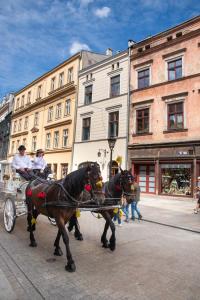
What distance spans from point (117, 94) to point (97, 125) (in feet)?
11.5

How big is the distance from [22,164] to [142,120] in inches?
573

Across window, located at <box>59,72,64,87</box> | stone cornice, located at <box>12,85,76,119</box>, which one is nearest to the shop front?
stone cornice, located at <box>12,85,76,119</box>

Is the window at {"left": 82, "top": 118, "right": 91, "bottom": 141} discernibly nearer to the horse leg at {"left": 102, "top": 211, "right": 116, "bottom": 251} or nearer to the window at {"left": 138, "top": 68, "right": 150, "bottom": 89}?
the window at {"left": 138, "top": 68, "right": 150, "bottom": 89}

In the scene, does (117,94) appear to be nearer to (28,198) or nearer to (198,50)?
(198,50)

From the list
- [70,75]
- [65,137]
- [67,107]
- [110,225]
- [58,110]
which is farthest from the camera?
[58,110]

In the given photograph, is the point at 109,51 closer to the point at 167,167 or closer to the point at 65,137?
the point at 65,137

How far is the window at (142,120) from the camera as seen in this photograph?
2062 cm

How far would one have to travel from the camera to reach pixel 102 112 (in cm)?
2414

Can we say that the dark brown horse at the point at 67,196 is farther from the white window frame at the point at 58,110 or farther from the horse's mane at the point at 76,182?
the white window frame at the point at 58,110

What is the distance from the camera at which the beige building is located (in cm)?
2791

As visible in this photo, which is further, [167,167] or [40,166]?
[167,167]

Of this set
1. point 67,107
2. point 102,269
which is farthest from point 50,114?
point 102,269

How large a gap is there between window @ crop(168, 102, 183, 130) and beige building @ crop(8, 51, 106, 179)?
1138 centimetres

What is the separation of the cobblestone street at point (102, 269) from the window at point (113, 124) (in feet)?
52.0
